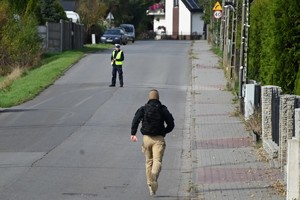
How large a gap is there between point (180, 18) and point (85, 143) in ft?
263

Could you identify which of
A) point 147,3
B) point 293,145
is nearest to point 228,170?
point 293,145

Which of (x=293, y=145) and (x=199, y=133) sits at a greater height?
(x=293, y=145)

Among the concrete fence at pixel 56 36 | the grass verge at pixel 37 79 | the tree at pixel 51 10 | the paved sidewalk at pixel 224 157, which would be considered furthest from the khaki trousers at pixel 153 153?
the tree at pixel 51 10

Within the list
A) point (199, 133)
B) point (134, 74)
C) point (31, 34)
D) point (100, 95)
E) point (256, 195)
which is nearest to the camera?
point (256, 195)

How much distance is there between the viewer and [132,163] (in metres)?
15.9

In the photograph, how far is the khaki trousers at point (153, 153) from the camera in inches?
494

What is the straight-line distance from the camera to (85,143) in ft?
60.2

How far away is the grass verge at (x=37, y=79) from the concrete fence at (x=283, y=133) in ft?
34.9

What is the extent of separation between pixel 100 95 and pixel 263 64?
8.97 meters

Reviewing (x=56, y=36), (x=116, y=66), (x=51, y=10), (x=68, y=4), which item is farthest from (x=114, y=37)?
(x=116, y=66)

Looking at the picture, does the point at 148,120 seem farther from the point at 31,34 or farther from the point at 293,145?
the point at 31,34

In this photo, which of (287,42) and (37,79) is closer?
(287,42)

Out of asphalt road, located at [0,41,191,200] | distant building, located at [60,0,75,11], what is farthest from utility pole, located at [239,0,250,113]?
distant building, located at [60,0,75,11]

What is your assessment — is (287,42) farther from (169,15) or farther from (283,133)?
(169,15)
